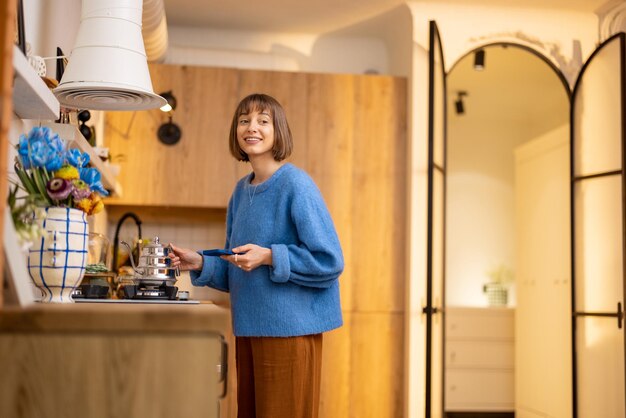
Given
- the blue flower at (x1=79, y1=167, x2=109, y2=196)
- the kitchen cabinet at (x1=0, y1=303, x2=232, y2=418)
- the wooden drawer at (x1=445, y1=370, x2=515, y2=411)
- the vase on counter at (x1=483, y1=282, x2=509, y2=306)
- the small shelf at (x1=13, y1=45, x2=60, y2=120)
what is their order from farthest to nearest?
the vase on counter at (x1=483, y1=282, x2=509, y2=306), the wooden drawer at (x1=445, y1=370, x2=515, y2=411), the blue flower at (x1=79, y1=167, x2=109, y2=196), the small shelf at (x1=13, y1=45, x2=60, y2=120), the kitchen cabinet at (x1=0, y1=303, x2=232, y2=418)

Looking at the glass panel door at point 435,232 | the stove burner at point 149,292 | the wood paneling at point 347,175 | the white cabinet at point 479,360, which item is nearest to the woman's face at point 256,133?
the stove burner at point 149,292

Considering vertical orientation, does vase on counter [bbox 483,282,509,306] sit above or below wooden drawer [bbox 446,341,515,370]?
above

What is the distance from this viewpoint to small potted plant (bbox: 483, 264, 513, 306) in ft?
22.9

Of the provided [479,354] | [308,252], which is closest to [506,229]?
[479,354]

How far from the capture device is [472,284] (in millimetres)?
7219

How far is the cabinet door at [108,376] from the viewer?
139 centimetres

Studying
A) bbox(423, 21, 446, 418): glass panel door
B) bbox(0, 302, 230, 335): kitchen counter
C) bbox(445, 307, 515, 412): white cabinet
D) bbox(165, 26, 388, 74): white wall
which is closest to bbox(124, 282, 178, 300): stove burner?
bbox(0, 302, 230, 335): kitchen counter

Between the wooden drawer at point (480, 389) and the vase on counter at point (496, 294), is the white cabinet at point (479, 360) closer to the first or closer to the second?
the wooden drawer at point (480, 389)

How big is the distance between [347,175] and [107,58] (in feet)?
9.10

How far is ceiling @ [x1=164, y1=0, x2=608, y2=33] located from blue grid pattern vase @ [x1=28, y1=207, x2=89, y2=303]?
3306 millimetres

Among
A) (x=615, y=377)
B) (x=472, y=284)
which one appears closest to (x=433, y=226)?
(x=615, y=377)

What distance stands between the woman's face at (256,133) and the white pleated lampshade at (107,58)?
0.92 feet

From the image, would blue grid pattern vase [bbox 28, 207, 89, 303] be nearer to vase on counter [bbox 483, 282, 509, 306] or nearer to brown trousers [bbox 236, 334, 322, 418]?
brown trousers [bbox 236, 334, 322, 418]

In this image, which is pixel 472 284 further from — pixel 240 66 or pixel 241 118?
pixel 241 118
